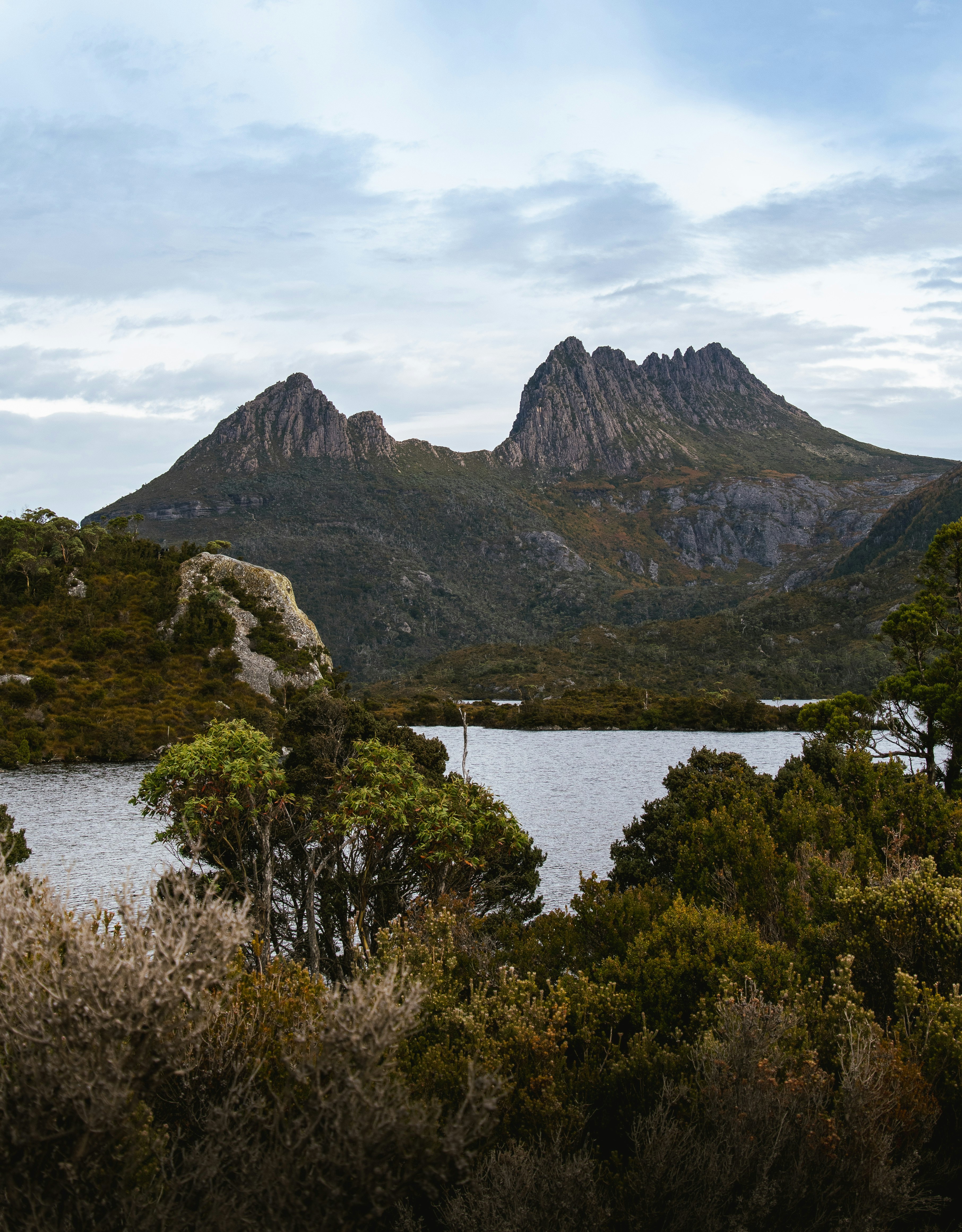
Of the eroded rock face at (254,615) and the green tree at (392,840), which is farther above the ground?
the eroded rock face at (254,615)

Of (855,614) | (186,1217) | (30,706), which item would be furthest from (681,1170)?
(855,614)

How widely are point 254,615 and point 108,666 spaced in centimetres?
1822

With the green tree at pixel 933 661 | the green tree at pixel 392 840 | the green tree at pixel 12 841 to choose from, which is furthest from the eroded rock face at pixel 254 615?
the green tree at pixel 392 840

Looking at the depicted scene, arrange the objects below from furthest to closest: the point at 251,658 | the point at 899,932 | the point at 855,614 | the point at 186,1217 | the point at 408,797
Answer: the point at 855,614 < the point at 251,658 < the point at 408,797 < the point at 899,932 < the point at 186,1217

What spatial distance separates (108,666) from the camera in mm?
83438

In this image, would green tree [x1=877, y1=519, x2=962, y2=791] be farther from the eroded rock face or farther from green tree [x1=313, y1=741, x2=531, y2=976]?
the eroded rock face

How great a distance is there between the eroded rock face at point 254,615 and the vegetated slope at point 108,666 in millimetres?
1327

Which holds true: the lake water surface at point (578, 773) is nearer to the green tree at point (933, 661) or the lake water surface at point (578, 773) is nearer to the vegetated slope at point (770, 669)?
the green tree at point (933, 661)

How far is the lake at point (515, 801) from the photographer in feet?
120

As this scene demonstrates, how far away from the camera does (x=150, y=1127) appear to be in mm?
7230

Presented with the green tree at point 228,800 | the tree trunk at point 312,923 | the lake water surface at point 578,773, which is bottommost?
the lake water surface at point 578,773

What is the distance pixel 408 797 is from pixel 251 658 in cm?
7498

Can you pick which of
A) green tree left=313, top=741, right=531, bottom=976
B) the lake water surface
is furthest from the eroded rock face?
green tree left=313, top=741, right=531, bottom=976

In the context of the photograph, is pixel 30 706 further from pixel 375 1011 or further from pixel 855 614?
pixel 855 614
